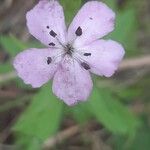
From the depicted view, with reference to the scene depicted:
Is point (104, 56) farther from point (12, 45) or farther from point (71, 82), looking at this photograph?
point (12, 45)

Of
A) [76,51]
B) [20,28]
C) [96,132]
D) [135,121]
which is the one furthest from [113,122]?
[20,28]

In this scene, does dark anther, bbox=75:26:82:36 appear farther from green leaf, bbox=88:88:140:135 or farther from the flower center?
green leaf, bbox=88:88:140:135

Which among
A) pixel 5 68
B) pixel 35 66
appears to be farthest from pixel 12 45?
pixel 35 66

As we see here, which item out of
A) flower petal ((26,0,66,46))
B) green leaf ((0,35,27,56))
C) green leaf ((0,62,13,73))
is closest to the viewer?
flower petal ((26,0,66,46))

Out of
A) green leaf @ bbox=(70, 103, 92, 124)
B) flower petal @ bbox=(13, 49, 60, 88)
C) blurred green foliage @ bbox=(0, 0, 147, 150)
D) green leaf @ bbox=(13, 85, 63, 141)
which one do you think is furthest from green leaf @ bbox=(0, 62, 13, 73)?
flower petal @ bbox=(13, 49, 60, 88)

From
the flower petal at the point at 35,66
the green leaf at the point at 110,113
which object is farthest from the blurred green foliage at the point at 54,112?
the flower petal at the point at 35,66

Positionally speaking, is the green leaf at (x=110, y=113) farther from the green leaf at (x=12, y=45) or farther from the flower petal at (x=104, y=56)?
the flower petal at (x=104, y=56)
